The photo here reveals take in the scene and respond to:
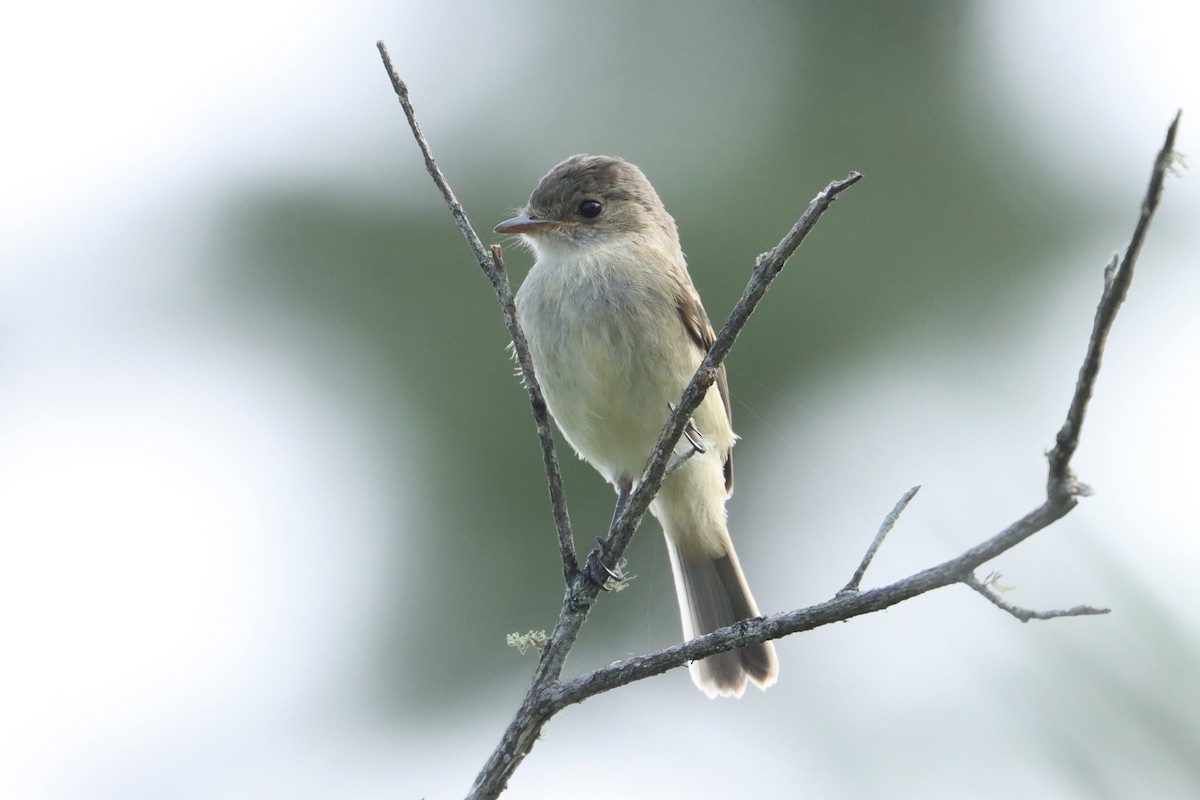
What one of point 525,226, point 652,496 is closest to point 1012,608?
point 652,496

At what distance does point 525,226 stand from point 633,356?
2.78ft

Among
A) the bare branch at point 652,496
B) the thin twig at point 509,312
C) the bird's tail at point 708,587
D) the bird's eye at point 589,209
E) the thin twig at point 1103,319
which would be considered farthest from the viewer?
the bird's tail at point 708,587

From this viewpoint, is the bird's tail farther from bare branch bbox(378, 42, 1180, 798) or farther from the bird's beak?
bare branch bbox(378, 42, 1180, 798)

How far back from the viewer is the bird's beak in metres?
5.08

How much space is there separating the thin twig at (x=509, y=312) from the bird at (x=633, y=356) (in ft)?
4.58

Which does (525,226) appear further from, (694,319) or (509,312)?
(509,312)

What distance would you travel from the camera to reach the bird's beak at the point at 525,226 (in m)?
5.08

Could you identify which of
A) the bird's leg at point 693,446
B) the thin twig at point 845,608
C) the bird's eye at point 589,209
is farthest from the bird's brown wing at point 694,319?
the thin twig at point 845,608

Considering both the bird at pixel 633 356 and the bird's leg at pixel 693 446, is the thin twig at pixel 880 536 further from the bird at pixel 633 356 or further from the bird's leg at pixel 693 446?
the bird at pixel 633 356

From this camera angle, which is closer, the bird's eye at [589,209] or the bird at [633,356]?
the bird at [633,356]

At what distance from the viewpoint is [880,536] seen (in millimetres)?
2414

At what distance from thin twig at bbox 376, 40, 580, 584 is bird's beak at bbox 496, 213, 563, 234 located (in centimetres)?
227

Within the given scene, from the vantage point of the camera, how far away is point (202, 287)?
9773mm

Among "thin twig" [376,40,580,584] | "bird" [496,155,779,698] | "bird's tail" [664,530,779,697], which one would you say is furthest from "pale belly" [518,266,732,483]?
"thin twig" [376,40,580,584]
